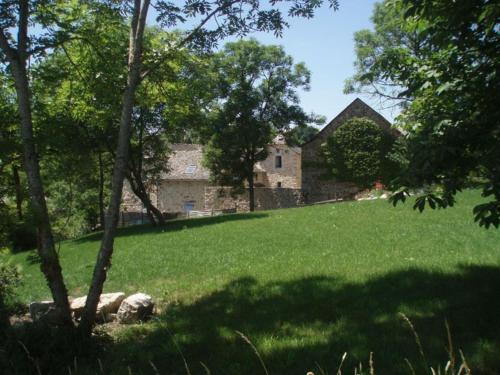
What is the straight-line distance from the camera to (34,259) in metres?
5.11

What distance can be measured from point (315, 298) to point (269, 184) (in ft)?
132

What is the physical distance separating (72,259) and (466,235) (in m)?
11.8

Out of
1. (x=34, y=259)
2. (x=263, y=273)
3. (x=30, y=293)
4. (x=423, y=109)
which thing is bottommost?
(x=30, y=293)

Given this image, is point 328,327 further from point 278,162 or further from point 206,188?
point 278,162

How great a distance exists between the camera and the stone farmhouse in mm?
35469

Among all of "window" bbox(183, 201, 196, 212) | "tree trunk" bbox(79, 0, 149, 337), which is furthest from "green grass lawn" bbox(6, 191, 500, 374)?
"window" bbox(183, 201, 196, 212)

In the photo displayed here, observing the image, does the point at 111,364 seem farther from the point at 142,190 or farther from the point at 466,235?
the point at 142,190

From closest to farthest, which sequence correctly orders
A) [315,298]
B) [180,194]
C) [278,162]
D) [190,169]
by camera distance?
[315,298], [180,194], [190,169], [278,162]

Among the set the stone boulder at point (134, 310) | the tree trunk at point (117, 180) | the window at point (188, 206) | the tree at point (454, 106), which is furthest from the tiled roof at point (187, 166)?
the tree at point (454, 106)

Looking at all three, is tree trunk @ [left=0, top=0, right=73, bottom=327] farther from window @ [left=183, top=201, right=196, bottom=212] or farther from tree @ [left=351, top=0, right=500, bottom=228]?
window @ [left=183, top=201, right=196, bottom=212]

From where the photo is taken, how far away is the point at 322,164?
35.6m

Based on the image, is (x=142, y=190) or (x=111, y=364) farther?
(x=142, y=190)

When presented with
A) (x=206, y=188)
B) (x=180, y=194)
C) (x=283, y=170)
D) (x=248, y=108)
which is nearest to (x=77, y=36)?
(x=248, y=108)

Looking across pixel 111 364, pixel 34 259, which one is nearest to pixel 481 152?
pixel 111 364
